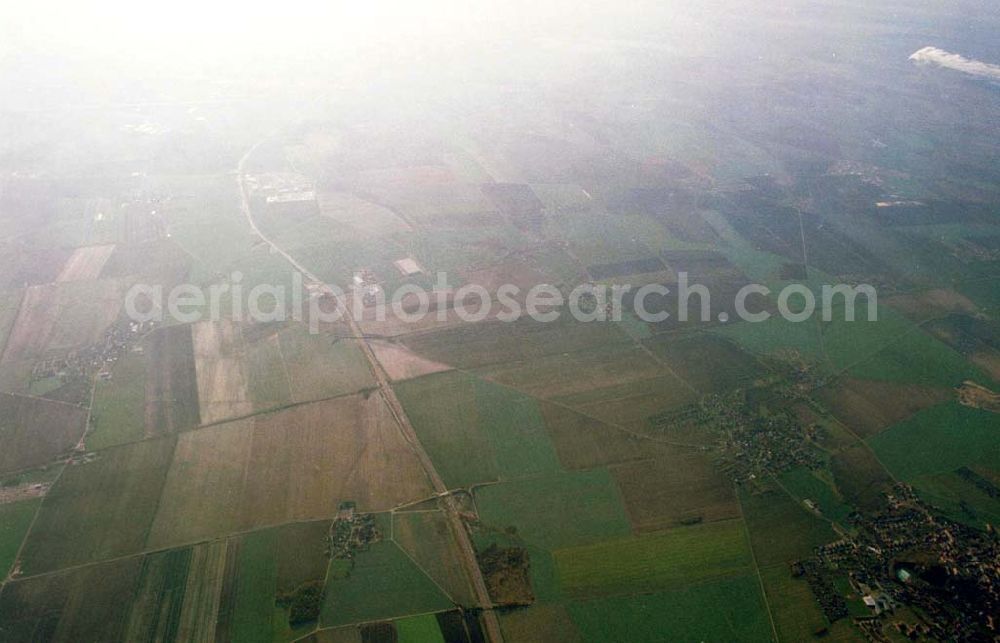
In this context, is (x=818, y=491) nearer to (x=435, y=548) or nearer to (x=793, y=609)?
(x=793, y=609)

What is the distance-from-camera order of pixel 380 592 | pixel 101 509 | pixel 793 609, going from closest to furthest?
1. pixel 380 592
2. pixel 793 609
3. pixel 101 509

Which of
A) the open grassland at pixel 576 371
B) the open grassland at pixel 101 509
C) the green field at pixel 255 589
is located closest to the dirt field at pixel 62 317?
the open grassland at pixel 101 509

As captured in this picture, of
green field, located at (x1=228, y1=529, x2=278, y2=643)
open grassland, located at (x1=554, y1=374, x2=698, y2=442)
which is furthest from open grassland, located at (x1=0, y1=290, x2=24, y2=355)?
open grassland, located at (x1=554, y1=374, x2=698, y2=442)

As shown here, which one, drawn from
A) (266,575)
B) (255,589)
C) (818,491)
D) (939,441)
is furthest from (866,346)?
(255,589)

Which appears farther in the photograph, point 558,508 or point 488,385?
point 488,385

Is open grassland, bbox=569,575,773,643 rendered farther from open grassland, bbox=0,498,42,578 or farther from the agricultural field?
open grassland, bbox=0,498,42,578

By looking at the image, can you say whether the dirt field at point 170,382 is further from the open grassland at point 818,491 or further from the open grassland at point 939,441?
the open grassland at point 939,441
